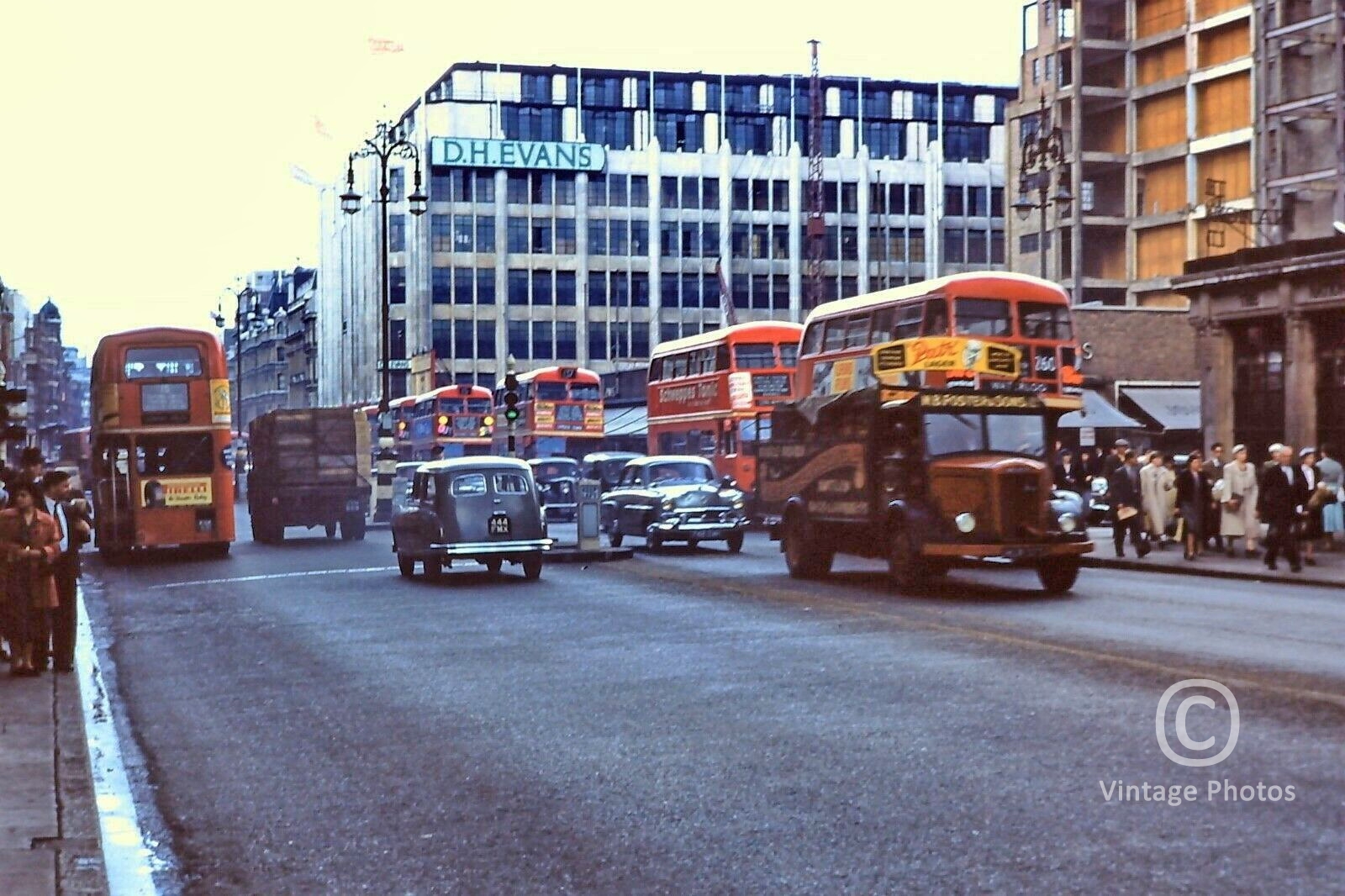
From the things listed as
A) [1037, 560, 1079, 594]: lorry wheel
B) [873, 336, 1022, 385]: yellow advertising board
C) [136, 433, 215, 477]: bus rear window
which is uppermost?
[873, 336, 1022, 385]: yellow advertising board

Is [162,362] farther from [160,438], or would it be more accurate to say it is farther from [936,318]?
[936,318]

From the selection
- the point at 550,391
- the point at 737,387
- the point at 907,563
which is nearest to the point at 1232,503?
the point at 907,563

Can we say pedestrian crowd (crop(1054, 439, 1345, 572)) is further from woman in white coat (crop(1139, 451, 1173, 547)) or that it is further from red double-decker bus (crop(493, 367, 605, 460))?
red double-decker bus (crop(493, 367, 605, 460))

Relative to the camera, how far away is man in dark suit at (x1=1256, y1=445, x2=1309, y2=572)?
24.3 meters

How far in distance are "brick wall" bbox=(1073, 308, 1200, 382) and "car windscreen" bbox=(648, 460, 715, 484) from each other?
22.4m

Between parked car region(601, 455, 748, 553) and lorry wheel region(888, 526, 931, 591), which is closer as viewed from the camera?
lorry wheel region(888, 526, 931, 591)

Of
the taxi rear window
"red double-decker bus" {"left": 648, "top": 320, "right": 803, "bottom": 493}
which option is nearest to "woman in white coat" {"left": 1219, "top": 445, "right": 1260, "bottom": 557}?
the taxi rear window

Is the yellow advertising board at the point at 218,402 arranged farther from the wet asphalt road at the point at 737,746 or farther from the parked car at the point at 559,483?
the parked car at the point at 559,483

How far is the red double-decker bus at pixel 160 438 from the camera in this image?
3284cm

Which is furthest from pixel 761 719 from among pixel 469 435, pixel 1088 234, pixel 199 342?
pixel 1088 234

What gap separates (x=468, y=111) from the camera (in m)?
105

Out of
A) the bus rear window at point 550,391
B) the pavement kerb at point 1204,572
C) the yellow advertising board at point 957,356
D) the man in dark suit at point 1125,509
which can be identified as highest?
the bus rear window at point 550,391

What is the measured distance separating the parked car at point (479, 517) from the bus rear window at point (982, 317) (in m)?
8.13

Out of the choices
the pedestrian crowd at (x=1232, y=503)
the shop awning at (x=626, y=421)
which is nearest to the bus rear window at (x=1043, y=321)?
the pedestrian crowd at (x=1232, y=503)
